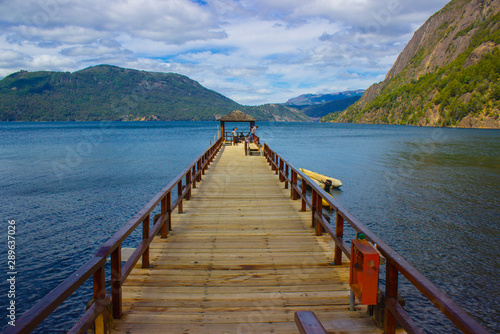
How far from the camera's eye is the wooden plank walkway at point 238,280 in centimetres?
368

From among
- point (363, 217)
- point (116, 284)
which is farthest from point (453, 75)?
point (116, 284)

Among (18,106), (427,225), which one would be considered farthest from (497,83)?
(18,106)

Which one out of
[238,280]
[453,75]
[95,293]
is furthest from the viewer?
[453,75]

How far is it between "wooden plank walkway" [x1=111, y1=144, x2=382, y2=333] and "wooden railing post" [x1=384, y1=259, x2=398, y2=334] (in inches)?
6.3

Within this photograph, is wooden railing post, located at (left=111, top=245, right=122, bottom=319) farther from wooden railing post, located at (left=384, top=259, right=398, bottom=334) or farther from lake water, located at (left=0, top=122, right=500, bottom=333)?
lake water, located at (left=0, top=122, right=500, bottom=333)

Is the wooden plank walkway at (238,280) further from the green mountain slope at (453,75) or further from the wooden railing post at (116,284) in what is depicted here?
the green mountain slope at (453,75)

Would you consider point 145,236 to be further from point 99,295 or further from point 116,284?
point 99,295

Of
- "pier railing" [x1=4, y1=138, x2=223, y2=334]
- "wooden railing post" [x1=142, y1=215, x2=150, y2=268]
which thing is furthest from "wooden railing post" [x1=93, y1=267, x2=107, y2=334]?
"wooden railing post" [x1=142, y1=215, x2=150, y2=268]

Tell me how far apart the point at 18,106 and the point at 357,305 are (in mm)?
234824

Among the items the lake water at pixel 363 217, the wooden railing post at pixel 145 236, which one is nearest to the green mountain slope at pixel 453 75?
the lake water at pixel 363 217

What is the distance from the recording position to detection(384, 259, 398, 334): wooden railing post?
3.22 metres

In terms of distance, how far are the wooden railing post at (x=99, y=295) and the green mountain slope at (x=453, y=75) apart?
117 meters

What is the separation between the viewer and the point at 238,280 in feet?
15.7

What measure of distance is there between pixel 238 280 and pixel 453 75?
471 feet
